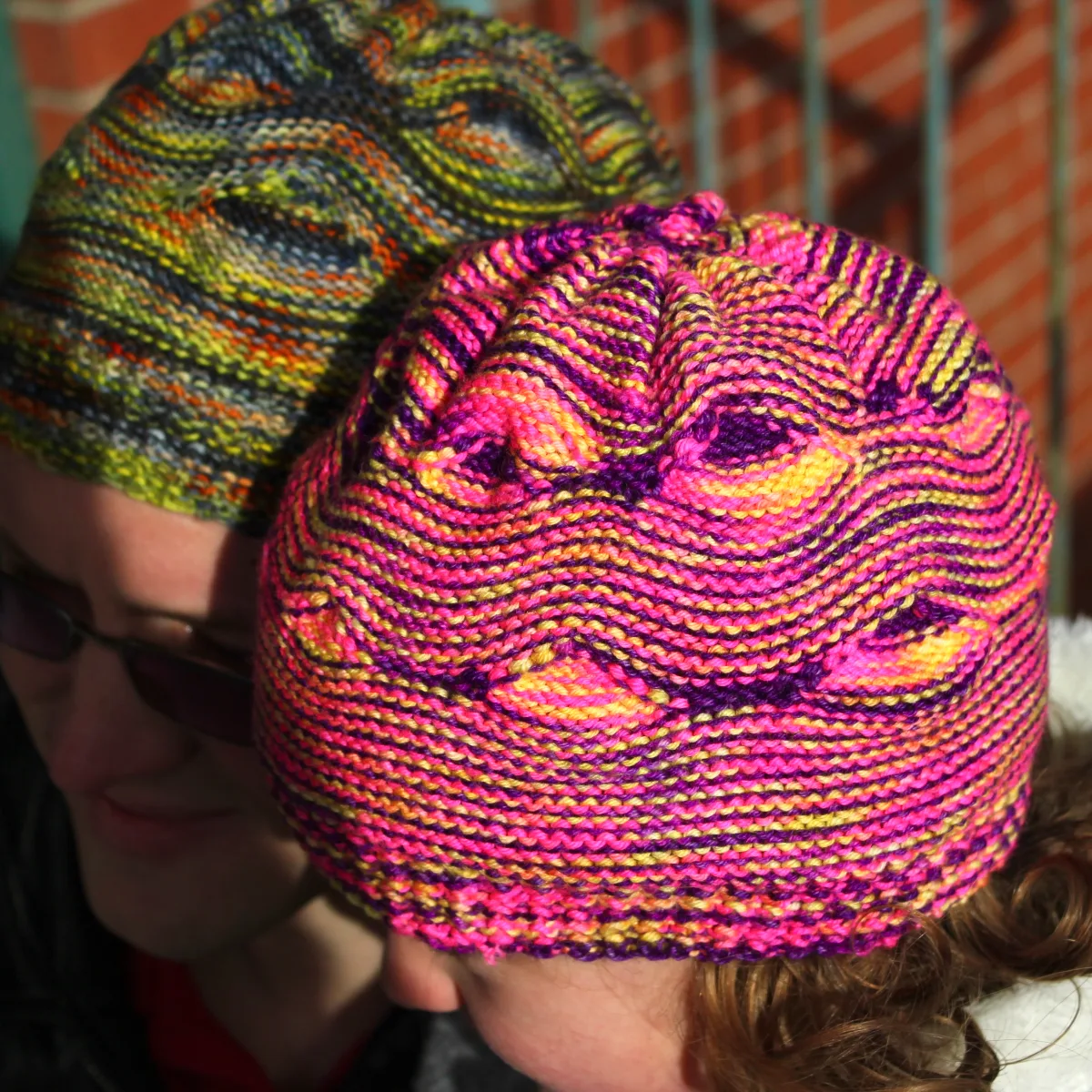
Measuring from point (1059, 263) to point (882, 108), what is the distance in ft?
3.93

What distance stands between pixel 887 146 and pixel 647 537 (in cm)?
310

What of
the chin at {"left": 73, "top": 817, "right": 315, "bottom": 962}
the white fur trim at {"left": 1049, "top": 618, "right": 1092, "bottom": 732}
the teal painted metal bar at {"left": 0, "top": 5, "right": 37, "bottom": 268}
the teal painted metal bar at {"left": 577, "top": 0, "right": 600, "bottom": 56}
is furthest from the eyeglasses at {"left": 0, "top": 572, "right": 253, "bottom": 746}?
the teal painted metal bar at {"left": 577, "top": 0, "right": 600, "bottom": 56}

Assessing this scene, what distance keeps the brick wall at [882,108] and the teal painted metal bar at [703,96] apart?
4cm

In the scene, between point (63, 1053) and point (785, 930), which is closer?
point (785, 930)

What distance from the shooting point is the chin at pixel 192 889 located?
1.61 meters

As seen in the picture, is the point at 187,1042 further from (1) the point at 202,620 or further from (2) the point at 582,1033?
(2) the point at 582,1033

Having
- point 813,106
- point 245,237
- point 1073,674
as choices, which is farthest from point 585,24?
point 1073,674

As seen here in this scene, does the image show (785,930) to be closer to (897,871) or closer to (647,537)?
(897,871)

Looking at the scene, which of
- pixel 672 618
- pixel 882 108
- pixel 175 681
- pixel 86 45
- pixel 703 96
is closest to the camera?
pixel 672 618

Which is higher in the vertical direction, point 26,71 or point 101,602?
point 26,71

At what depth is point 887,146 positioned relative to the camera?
3.79 meters

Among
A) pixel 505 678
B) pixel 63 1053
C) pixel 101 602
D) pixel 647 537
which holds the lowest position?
pixel 63 1053

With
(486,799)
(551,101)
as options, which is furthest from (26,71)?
(486,799)

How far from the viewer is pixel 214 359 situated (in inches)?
55.1
